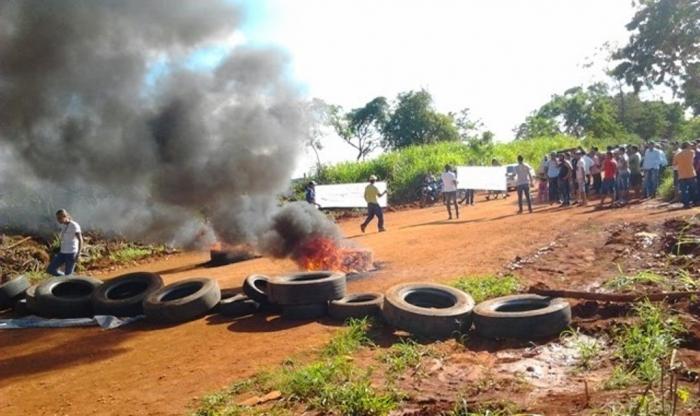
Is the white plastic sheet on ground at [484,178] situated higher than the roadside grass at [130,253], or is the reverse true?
the white plastic sheet on ground at [484,178]

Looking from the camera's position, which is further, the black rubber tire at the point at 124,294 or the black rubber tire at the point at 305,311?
the black rubber tire at the point at 124,294

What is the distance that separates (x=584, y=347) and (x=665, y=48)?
37.9 meters

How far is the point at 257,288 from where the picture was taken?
8727mm

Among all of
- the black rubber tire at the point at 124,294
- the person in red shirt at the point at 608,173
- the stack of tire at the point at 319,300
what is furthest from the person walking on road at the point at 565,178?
the black rubber tire at the point at 124,294

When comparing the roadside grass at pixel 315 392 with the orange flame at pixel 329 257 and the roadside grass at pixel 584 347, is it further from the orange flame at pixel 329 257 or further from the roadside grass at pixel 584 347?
the orange flame at pixel 329 257

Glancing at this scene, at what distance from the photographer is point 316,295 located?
766cm

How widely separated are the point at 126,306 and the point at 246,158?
3.75 meters

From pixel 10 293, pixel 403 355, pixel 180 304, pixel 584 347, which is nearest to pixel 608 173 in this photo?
pixel 584 347

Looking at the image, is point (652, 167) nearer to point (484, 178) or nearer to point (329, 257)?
point (484, 178)

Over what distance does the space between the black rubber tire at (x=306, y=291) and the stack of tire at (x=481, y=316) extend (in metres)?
0.91

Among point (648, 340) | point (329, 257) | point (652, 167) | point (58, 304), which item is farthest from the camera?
point (652, 167)

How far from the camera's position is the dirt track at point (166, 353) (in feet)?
→ 17.7

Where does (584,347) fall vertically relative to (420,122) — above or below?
below

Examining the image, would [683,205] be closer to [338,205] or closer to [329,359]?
[329,359]
